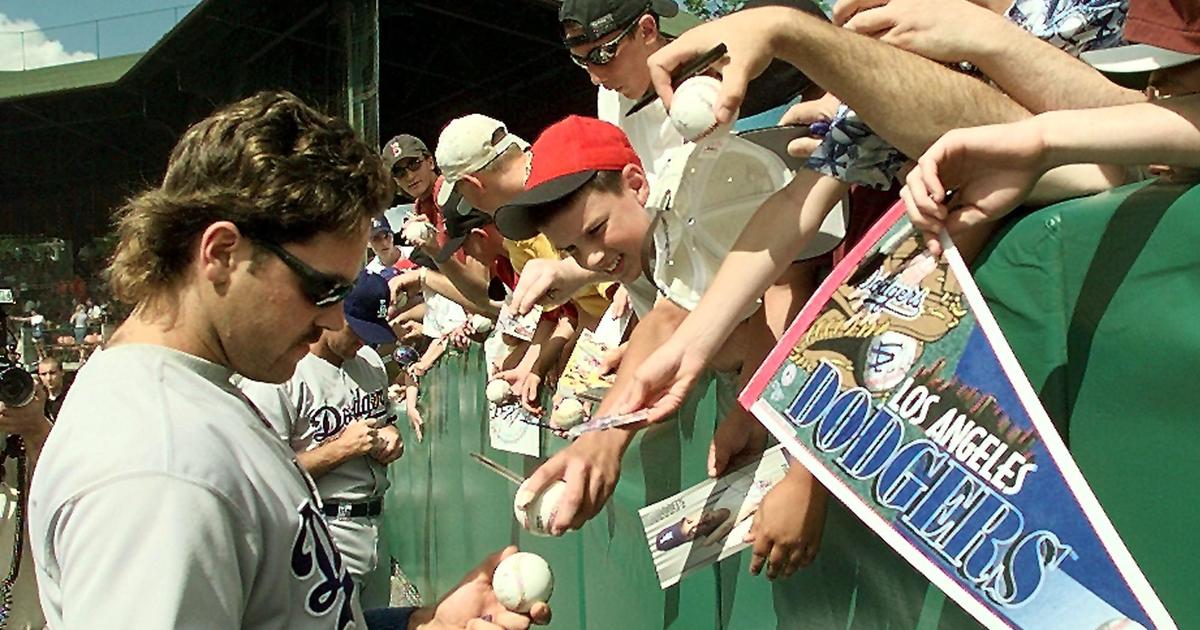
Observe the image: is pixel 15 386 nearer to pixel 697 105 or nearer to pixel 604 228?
pixel 604 228

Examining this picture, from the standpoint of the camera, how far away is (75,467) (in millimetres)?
1395

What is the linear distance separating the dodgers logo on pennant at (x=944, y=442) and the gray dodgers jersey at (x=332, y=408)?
2.78 m

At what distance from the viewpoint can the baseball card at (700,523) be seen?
2172 millimetres

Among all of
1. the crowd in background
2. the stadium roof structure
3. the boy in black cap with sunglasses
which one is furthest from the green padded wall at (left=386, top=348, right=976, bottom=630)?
Result: the stadium roof structure

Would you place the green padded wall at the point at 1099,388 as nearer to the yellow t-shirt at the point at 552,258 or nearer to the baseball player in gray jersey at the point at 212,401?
the baseball player in gray jersey at the point at 212,401

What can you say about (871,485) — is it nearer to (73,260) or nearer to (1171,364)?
(1171,364)

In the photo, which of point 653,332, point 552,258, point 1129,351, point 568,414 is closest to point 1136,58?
point 1129,351

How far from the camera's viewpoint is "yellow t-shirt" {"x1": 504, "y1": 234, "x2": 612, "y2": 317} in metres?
3.86

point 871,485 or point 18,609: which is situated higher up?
point 871,485

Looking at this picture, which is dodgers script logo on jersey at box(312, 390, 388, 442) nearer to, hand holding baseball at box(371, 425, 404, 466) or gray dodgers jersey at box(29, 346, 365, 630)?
hand holding baseball at box(371, 425, 404, 466)

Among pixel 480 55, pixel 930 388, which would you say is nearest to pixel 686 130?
pixel 930 388

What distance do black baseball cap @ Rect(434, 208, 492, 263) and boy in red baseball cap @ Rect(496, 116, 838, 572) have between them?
1892 millimetres

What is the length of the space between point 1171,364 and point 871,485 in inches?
15.1

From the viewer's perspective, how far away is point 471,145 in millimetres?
4203
